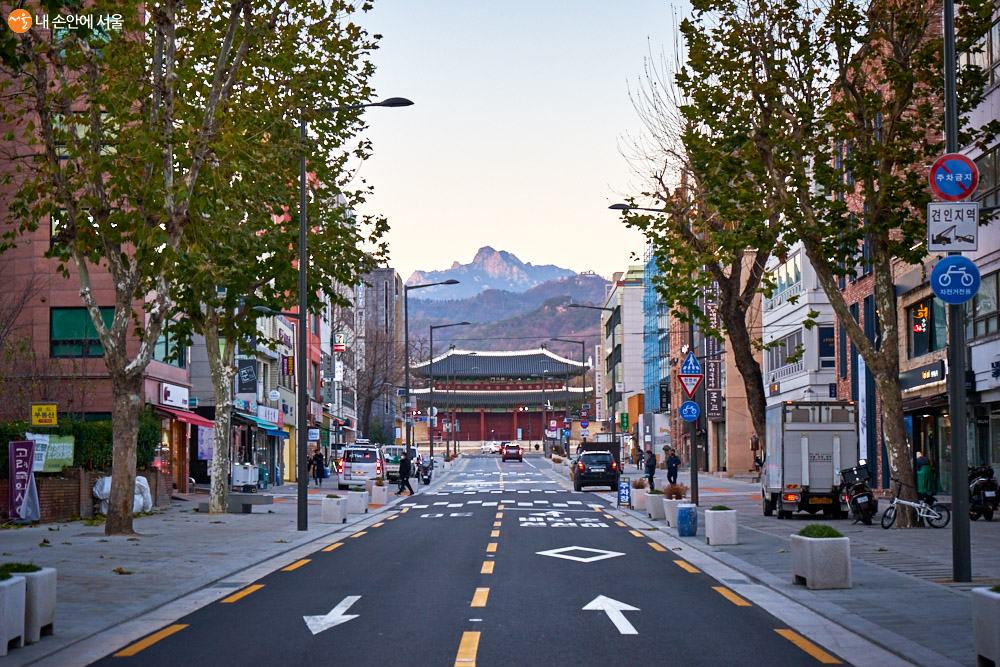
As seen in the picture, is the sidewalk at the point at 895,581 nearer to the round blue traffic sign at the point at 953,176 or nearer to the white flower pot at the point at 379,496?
the round blue traffic sign at the point at 953,176

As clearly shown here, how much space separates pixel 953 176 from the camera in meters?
14.7

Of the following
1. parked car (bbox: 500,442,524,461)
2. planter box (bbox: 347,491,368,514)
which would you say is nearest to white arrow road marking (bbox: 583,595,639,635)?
planter box (bbox: 347,491,368,514)

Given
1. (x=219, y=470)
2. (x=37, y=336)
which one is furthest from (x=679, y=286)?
(x=37, y=336)

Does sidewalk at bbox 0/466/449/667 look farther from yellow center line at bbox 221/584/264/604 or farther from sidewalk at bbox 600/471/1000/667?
sidewalk at bbox 600/471/1000/667

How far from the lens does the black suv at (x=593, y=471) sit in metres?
52.2

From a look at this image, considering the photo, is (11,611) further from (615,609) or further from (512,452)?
(512,452)

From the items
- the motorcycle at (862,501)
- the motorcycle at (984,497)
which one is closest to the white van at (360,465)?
the motorcycle at (862,501)

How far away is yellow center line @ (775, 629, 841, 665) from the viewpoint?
9.91 metres

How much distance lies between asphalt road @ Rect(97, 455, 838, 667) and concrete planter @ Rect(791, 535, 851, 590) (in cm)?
107

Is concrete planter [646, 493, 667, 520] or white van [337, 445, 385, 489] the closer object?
concrete planter [646, 493, 667, 520]

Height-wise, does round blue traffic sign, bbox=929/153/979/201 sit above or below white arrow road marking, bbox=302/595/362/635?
above

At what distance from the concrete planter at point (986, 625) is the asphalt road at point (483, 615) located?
1.26 meters

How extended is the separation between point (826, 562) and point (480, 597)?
167 inches

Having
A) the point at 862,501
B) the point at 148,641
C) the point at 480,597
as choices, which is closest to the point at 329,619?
the point at 148,641
